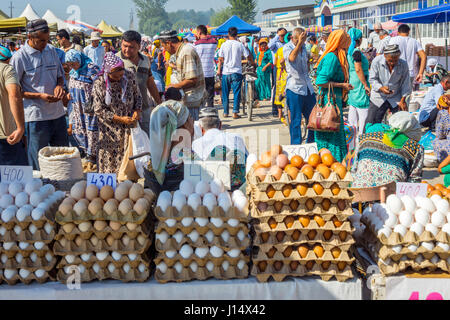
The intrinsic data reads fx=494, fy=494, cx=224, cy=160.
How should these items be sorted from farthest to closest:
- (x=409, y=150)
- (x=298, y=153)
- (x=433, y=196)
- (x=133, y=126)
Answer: (x=133, y=126) → (x=409, y=150) → (x=298, y=153) → (x=433, y=196)

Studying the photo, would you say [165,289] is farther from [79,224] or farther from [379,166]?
[379,166]

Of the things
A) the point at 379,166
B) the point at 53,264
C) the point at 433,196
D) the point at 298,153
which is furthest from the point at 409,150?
the point at 53,264

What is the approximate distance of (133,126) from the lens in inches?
197

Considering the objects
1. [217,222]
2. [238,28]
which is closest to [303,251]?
[217,222]

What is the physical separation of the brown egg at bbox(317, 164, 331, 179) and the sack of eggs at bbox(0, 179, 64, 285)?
5.39ft

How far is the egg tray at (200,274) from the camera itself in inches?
119

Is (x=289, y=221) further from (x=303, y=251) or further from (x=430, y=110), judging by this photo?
(x=430, y=110)

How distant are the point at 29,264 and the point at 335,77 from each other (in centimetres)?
381

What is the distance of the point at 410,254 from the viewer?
2.97 m

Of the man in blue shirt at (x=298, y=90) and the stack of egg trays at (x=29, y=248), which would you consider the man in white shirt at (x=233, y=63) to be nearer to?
the man in blue shirt at (x=298, y=90)

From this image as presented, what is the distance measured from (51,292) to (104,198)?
651 millimetres

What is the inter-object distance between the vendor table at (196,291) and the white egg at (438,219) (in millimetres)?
581
